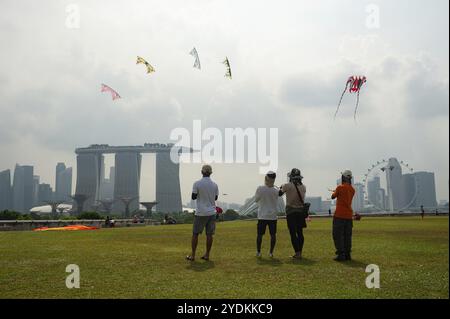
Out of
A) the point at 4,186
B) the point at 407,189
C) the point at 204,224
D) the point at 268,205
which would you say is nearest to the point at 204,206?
the point at 204,224

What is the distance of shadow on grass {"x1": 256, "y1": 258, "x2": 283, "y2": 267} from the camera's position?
971cm

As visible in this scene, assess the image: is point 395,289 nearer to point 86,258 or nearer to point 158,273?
point 158,273

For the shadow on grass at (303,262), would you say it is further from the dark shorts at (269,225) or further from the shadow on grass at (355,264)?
the dark shorts at (269,225)

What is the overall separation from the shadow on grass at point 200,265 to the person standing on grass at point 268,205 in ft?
6.47

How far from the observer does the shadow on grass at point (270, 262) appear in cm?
971

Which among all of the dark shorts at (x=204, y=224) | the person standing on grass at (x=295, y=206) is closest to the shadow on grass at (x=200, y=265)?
the dark shorts at (x=204, y=224)

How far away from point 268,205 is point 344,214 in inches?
82.5

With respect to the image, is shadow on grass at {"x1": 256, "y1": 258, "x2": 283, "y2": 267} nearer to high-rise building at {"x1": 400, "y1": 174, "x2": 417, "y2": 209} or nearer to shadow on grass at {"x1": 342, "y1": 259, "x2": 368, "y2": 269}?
shadow on grass at {"x1": 342, "y1": 259, "x2": 368, "y2": 269}

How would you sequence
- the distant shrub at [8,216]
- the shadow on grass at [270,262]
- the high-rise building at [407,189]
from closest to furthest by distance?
1. the shadow on grass at [270,262]
2. the distant shrub at [8,216]
3. the high-rise building at [407,189]
